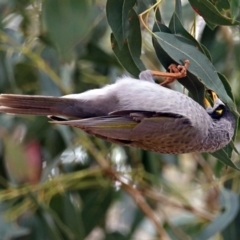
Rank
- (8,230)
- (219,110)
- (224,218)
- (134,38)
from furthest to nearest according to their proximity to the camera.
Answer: (224,218)
(8,230)
(219,110)
(134,38)

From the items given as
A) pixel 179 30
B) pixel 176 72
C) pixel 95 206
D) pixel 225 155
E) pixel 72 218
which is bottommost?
pixel 95 206

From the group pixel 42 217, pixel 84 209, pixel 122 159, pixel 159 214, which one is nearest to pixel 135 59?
pixel 42 217

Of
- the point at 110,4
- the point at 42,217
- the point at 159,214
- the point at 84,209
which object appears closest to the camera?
the point at 110,4

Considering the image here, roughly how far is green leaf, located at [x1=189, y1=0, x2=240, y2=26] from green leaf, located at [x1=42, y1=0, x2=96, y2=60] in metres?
0.31

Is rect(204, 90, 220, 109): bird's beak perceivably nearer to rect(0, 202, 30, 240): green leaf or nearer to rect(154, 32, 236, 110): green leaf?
rect(154, 32, 236, 110): green leaf

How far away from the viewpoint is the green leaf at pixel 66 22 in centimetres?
173

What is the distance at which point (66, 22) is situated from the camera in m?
1.75

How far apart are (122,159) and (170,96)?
4.39 feet

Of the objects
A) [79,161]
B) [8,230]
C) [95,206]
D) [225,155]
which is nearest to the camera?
[225,155]

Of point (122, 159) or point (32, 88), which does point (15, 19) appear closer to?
point (32, 88)

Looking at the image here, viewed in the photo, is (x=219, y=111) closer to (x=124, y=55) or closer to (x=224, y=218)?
(x=124, y=55)

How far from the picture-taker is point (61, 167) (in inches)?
116

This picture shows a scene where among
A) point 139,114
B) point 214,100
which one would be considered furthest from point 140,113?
point 214,100

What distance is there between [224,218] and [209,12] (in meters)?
1.04
